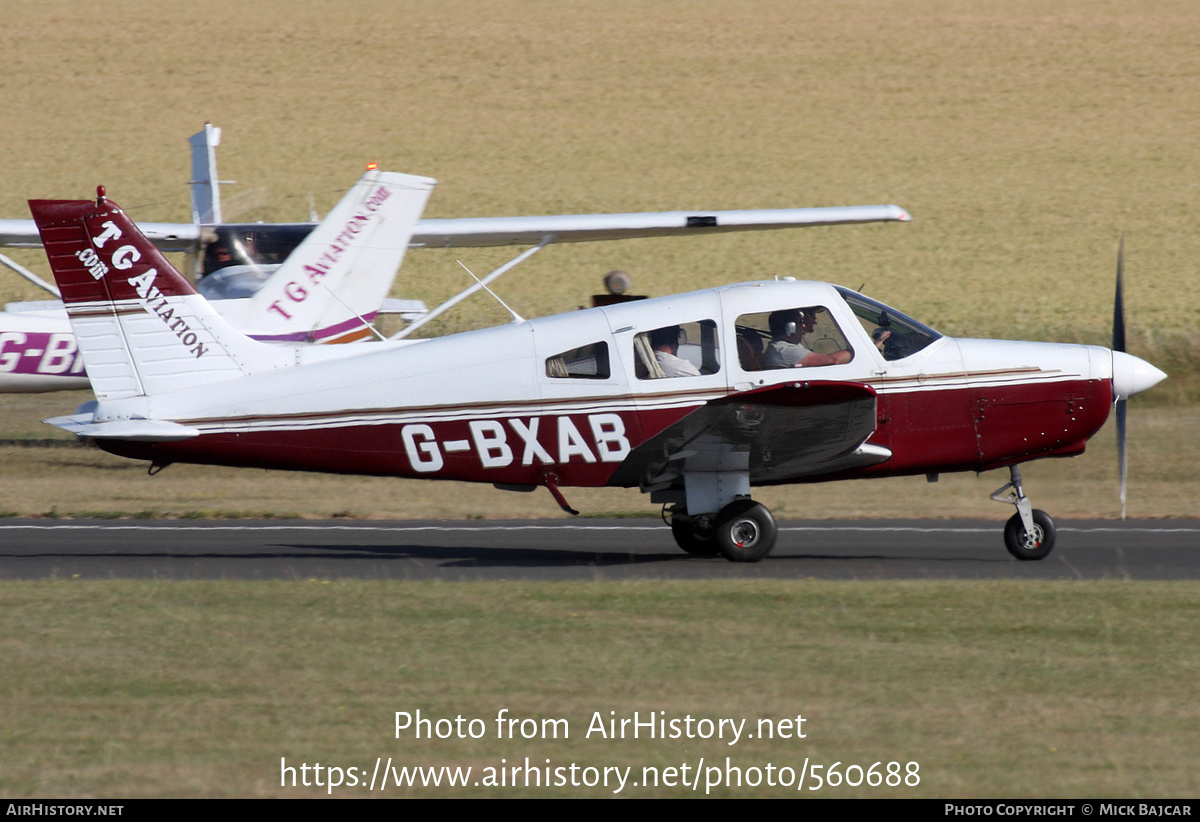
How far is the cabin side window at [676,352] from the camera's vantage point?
9992 mm

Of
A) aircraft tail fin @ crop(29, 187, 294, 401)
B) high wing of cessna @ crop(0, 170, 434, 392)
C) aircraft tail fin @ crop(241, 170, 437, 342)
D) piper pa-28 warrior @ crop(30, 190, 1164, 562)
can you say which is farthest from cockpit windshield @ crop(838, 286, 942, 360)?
aircraft tail fin @ crop(241, 170, 437, 342)

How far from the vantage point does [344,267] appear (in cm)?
1507

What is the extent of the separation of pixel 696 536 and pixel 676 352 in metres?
1.59

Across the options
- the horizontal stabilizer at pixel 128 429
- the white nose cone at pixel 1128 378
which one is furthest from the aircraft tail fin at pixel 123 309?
the white nose cone at pixel 1128 378

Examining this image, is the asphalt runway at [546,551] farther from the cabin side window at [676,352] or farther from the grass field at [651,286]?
the cabin side window at [676,352]

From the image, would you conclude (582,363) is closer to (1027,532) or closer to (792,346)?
(792,346)

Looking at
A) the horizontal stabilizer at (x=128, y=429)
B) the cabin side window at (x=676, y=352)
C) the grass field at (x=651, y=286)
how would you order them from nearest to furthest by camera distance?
the grass field at (x=651, y=286)
the horizontal stabilizer at (x=128, y=429)
the cabin side window at (x=676, y=352)

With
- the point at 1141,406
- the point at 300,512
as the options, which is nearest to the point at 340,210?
the point at 300,512

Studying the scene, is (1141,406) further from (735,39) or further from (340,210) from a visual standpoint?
(735,39)

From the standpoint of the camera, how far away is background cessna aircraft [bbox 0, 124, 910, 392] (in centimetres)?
1495

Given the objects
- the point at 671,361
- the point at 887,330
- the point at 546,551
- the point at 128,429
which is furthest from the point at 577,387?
the point at 128,429

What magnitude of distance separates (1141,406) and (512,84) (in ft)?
88.4

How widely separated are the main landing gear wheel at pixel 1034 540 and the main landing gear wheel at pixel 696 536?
2.21 metres

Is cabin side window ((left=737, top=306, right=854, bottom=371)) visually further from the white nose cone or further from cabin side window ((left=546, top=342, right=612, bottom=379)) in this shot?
the white nose cone
